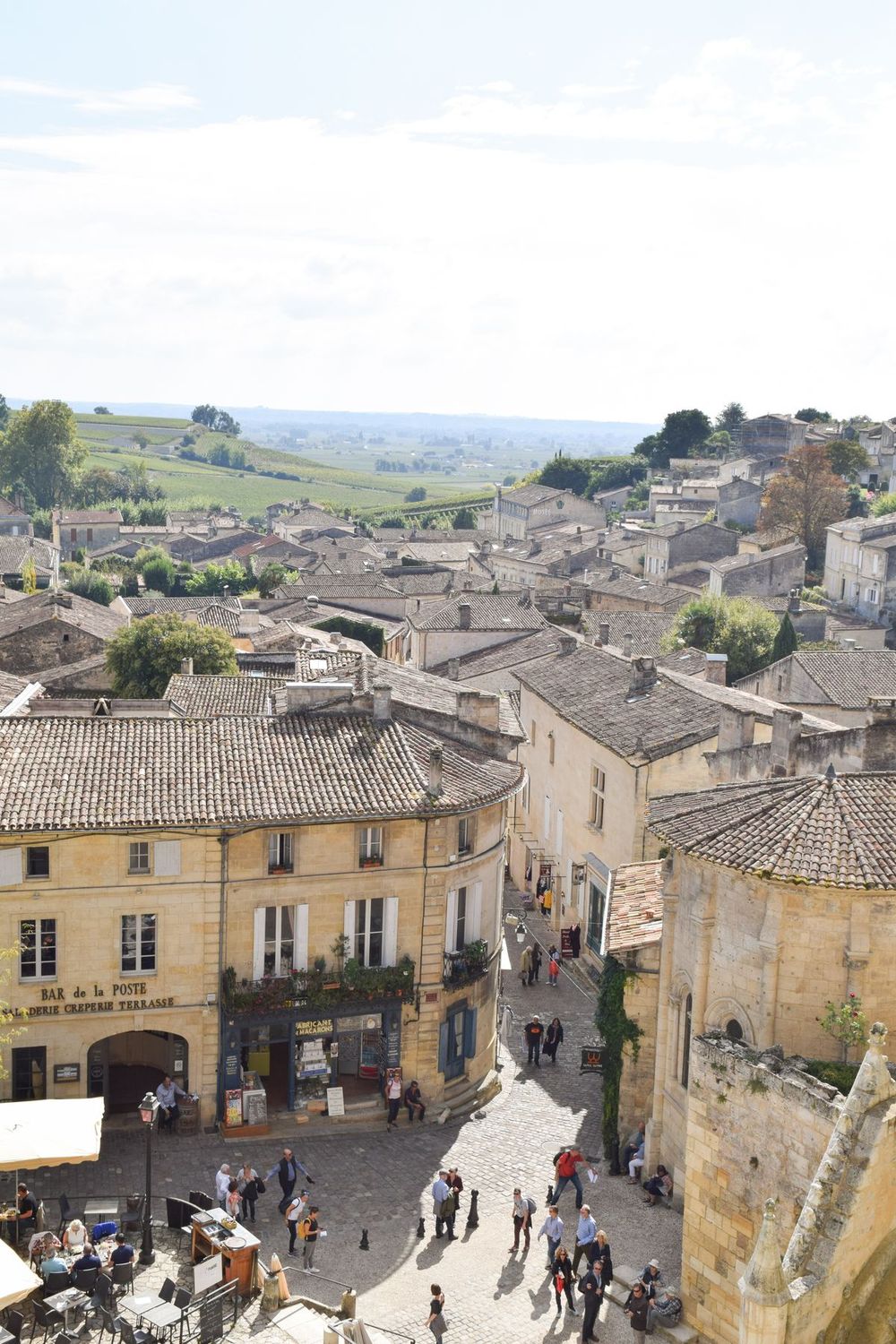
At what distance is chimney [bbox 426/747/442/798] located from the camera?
3247 centimetres

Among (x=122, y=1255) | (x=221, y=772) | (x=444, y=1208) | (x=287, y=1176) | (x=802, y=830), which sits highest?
(x=802, y=830)

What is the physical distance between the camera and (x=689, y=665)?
63625 mm

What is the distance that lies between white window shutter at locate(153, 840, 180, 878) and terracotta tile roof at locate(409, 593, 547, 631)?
46069 millimetres

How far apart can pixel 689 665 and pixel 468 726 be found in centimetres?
2826

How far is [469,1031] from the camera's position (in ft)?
112

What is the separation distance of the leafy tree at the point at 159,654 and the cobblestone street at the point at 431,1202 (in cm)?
3332

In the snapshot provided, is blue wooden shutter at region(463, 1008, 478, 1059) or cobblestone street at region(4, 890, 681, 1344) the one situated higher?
blue wooden shutter at region(463, 1008, 478, 1059)

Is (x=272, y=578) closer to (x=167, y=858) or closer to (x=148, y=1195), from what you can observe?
(x=167, y=858)

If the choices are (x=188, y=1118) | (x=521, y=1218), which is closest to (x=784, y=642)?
(x=188, y=1118)

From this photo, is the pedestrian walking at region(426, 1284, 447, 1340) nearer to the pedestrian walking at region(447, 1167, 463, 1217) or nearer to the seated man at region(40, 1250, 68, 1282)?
the pedestrian walking at region(447, 1167, 463, 1217)

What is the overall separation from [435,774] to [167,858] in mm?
6184

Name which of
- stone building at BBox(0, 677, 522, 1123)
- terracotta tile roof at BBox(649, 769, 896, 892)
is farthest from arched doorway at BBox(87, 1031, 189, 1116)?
terracotta tile roof at BBox(649, 769, 896, 892)

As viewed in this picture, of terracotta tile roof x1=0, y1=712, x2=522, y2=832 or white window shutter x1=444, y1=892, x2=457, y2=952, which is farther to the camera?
white window shutter x1=444, y1=892, x2=457, y2=952

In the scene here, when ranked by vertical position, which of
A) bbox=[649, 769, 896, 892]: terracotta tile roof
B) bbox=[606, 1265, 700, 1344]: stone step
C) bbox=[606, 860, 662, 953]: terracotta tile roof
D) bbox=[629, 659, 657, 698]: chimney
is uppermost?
bbox=[649, 769, 896, 892]: terracotta tile roof
